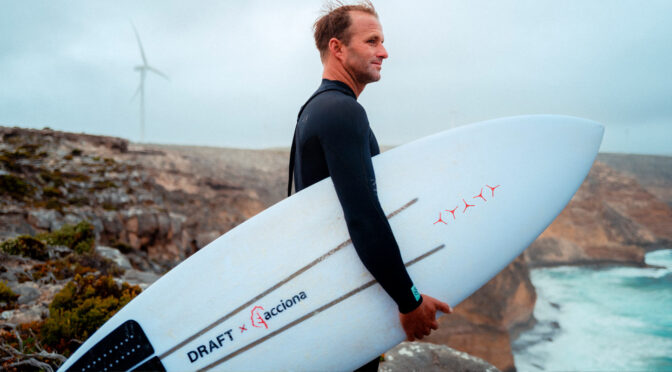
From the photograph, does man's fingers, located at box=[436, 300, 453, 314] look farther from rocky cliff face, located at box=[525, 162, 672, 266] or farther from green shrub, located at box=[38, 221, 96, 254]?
rocky cliff face, located at box=[525, 162, 672, 266]

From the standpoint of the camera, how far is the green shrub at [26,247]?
16.3 ft

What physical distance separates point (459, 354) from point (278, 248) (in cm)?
273

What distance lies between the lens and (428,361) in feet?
10.5

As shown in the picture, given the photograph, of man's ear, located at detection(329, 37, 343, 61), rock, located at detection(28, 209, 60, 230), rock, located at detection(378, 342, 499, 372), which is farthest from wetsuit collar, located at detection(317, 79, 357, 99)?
rock, located at detection(28, 209, 60, 230)

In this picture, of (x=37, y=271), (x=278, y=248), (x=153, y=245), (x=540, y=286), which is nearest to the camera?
(x=278, y=248)

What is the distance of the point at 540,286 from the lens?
88.9ft

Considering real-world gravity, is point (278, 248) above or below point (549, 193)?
above

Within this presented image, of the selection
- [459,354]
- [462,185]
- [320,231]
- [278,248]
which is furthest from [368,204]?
[459,354]

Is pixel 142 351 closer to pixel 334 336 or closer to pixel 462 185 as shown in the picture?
pixel 334 336

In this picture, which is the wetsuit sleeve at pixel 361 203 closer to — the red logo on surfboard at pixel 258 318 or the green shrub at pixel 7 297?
the red logo on surfboard at pixel 258 318

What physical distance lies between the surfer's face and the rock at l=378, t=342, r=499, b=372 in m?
2.54

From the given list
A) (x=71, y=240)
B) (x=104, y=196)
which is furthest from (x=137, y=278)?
(x=104, y=196)

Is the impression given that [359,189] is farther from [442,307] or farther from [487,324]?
[487,324]

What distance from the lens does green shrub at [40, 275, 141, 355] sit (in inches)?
105
